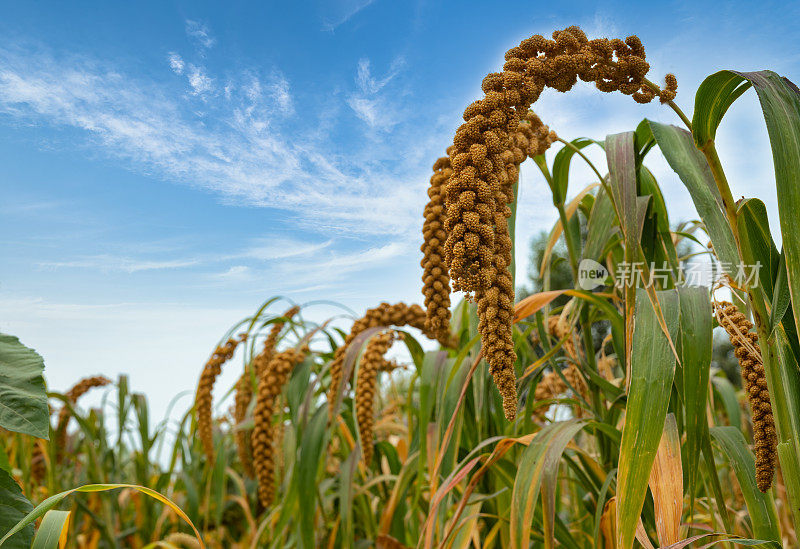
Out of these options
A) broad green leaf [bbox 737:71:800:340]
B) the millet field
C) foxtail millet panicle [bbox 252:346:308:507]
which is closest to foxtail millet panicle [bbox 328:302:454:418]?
the millet field

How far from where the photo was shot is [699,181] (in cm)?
81

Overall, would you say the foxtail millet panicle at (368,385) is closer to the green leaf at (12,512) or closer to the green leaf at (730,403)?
the green leaf at (12,512)

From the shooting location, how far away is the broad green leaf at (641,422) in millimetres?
711

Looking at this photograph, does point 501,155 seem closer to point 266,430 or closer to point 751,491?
point 751,491

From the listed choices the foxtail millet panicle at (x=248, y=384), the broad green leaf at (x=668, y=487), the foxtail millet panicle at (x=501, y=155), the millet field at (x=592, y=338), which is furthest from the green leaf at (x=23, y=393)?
the foxtail millet panicle at (x=248, y=384)

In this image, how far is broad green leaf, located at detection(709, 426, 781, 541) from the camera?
2.96 feet

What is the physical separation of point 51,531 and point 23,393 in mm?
164

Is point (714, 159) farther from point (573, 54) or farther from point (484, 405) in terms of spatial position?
point (484, 405)

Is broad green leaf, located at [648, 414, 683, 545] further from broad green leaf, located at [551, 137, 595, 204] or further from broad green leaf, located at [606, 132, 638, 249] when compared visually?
broad green leaf, located at [551, 137, 595, 204]

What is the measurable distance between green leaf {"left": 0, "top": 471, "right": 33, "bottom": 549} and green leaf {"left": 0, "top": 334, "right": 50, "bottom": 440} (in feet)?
0.32

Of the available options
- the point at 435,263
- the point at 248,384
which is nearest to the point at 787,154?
the point at 435,263

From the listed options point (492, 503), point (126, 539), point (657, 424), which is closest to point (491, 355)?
point (657, 424)

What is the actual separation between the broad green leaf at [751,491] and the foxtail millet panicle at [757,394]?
0.06 m

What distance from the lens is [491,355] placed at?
2.10ft
